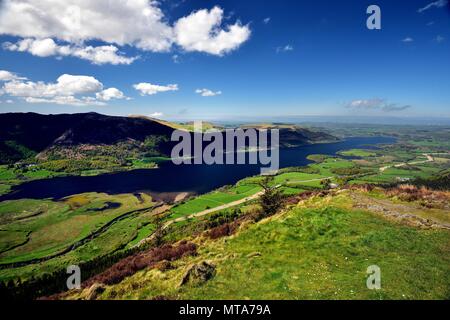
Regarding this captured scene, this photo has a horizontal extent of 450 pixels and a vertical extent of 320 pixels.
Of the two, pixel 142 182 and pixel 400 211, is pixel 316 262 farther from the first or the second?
pixel 142 182

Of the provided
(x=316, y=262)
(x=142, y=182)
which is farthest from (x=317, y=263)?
(x=142, y=182)

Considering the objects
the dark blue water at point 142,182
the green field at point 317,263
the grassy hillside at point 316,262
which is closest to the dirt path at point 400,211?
the grassy hillside at point 316,262

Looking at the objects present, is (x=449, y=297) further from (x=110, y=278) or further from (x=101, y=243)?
(x=101, y=243)

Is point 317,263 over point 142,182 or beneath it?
over

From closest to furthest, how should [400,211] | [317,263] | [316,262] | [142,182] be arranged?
[317,263] < [316,262] < [400,211] < [142,182]

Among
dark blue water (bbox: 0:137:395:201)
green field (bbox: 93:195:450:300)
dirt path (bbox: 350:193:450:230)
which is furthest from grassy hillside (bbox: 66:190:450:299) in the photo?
dark blue water (bbox: 0:137:395:201)

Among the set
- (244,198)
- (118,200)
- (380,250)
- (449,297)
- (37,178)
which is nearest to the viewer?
(449,297)

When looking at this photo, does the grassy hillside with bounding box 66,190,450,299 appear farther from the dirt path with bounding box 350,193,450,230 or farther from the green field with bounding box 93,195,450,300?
the dirt path with bounding box 350,193,450,230

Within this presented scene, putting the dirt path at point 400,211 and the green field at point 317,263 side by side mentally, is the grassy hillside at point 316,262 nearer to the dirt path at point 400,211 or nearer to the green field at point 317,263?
the green field at point 317,263

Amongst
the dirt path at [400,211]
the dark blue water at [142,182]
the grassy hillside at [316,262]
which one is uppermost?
the dirt path at [400,211]
